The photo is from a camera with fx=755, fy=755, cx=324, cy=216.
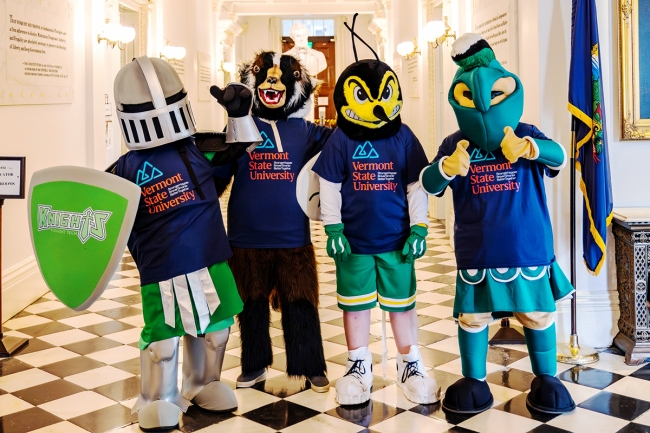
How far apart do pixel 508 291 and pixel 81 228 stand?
1689 millimetres

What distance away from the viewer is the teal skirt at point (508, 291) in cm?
305

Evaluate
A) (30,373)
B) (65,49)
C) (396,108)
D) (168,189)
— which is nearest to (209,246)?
(168,189)

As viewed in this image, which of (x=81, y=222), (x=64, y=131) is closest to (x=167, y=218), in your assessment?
(x=81, y=222)

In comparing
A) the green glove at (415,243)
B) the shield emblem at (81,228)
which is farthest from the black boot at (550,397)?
the shield emblem at (81,228)

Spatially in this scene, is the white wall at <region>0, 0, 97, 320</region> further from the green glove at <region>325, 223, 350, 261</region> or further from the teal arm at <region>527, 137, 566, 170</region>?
the teal arm at <region>527, 137, 566, 170</region>

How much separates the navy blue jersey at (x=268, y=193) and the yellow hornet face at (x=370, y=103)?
0.34 meters

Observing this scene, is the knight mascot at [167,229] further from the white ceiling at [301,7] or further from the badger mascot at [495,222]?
the white ceiling at [301,7]

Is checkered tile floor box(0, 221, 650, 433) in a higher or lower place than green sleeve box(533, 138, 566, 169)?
lower

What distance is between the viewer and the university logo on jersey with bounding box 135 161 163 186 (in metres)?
2.97

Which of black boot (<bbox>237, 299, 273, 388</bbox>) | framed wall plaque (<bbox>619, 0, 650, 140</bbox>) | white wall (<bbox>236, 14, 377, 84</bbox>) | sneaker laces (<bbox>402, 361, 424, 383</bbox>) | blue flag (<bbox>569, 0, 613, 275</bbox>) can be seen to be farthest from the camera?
white wall (<bbox>236, 14, 377, 84</bbox>)

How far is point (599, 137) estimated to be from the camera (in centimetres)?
361

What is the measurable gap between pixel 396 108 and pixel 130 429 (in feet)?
5.60

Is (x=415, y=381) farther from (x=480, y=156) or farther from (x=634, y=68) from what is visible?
(x=634, y=68)

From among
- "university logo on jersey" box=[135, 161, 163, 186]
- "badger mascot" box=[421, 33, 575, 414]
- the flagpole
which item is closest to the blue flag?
the flagpole
